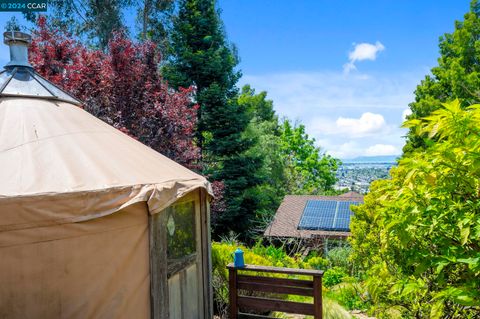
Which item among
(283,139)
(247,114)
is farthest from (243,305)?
(283,139)

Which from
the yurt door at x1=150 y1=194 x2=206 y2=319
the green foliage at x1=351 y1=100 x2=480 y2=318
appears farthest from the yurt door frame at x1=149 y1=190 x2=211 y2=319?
the green foliage at x1=351 y1=100 x2=480 y2=318

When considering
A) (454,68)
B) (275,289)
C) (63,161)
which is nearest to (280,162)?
(454,68)

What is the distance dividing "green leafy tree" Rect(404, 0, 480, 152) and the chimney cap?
1198 cm

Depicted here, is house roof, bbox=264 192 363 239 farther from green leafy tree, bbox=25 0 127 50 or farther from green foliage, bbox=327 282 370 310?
green leafy tree, bbox=25 0 127 50

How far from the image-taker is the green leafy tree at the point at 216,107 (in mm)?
11203

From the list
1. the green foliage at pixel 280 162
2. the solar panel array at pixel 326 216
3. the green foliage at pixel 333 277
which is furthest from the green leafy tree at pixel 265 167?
the green foliage at pixel 333 277

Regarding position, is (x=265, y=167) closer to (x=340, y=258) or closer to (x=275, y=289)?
(x=340, y=258)

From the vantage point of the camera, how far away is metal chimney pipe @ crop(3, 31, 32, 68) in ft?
12.2

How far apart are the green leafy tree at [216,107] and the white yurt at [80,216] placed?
7.42 m

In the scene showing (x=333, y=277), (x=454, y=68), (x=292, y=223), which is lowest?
(x=333, y=277)

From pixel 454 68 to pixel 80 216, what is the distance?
1382cm

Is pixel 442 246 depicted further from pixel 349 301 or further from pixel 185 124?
pixel 185 124

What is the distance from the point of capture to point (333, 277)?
22.2 ft

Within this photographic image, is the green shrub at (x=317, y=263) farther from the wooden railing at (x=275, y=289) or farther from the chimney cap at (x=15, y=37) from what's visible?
the chimney cap at (x=15, y=37)
